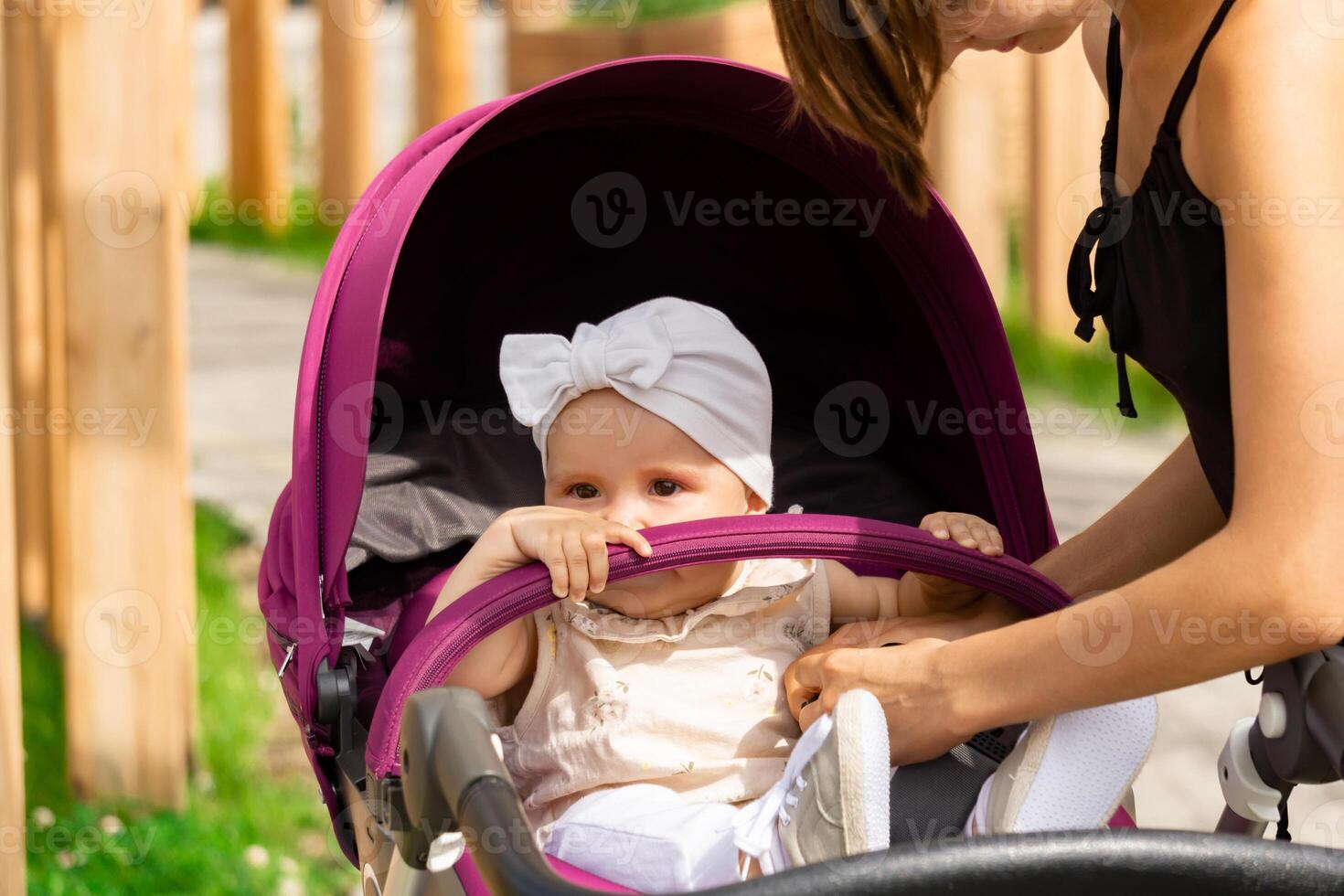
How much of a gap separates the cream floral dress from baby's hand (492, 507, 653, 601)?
19 cm

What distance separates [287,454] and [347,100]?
2208 mm

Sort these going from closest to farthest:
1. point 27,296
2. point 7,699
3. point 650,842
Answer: point 650,842
point 7,699
point 27,296

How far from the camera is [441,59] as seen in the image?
20.7 feet

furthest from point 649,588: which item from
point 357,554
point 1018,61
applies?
point 1018,61

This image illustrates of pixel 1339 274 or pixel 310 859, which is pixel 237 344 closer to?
pixel 310 859

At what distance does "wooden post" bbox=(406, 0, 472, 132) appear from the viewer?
6.29 metres

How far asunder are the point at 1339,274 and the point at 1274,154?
0.12 m

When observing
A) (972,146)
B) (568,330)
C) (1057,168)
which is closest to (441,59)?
(972,146)
